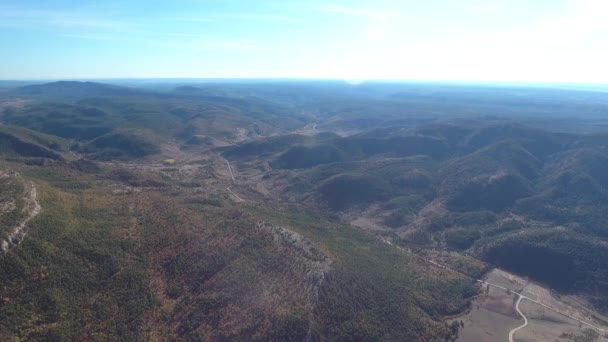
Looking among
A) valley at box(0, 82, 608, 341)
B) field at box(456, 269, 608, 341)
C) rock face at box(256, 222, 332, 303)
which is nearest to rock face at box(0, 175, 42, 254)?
valley at box(0, 82, 608, 341)

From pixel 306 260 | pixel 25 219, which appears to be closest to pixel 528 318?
pixel 306 260

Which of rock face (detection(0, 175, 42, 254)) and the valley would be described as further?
rock face (detection(0, 175, 42, 254))

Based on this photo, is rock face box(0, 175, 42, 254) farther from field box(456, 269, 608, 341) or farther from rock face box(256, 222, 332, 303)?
field box(456, 269, 608, 341)

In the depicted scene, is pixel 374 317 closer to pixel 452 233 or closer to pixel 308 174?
pixel 452 233

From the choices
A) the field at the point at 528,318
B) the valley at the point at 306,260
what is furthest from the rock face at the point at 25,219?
the field at the point at 528,318

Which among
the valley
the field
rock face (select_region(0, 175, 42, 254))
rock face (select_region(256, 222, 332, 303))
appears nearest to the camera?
the valley

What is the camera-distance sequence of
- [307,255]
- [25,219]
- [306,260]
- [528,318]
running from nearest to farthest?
[25,219] < [528,318] < [306,260] < [307,255]

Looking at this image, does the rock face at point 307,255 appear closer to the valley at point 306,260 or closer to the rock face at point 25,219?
the valley at point 306,260

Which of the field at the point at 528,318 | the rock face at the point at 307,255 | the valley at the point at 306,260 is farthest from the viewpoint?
A: the rock face at the point at 307,255

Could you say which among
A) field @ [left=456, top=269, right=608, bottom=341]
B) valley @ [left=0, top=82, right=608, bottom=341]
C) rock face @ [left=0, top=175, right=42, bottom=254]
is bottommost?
field @ [left=456, top=269, right=608, bottom=341]

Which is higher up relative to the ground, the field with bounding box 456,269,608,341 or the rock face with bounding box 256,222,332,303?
the rock face with bounding box 256,222,332,303

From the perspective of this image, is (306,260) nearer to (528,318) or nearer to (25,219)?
(528,318)
